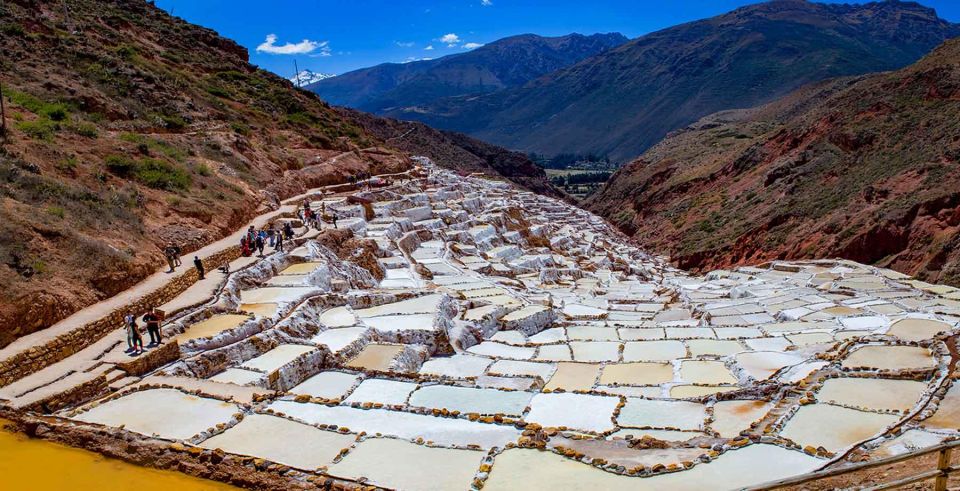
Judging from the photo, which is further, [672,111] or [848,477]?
[672,111]

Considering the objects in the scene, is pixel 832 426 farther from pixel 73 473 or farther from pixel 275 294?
pixel 275 294

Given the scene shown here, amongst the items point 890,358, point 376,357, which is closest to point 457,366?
point 376,357

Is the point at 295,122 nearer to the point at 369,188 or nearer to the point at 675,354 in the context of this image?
the point at 369,188

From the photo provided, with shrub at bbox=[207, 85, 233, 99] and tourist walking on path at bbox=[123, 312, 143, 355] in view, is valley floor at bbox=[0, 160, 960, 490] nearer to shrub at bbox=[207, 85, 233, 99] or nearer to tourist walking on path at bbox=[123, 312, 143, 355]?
tourist walking on path at bbox=[123, 312, 143, 355]

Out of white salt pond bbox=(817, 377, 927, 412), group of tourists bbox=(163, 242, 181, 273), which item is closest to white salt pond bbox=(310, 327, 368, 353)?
group of tourists bbox=(163, 242, 181, 273)

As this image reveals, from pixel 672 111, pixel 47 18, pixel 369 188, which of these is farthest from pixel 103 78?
pixel 672 111
